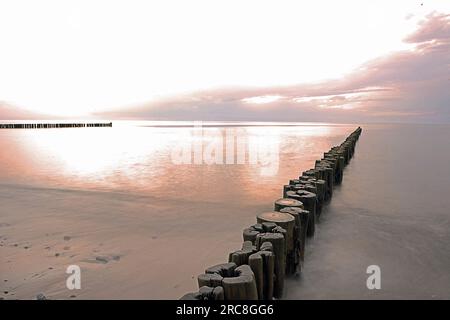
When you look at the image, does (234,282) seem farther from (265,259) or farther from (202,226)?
(202,226)

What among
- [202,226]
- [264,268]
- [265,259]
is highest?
[265,259]

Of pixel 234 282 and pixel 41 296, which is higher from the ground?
pixel 234 282

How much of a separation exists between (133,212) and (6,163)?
12446 millimetres

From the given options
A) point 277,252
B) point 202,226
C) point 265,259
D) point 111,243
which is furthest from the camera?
point 202,226

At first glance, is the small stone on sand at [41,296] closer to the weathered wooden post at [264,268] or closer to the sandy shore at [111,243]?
the sandy shore at [111,243]

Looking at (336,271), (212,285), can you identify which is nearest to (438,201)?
(336,271)

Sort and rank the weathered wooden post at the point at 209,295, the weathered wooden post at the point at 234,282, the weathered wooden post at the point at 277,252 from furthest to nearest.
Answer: the weathered wooden post at the point at 277,252 → the weathered wooden post at the point at 234,282 → the weathered wooden post at the point at 209,295

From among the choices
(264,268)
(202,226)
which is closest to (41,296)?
(264,268)
